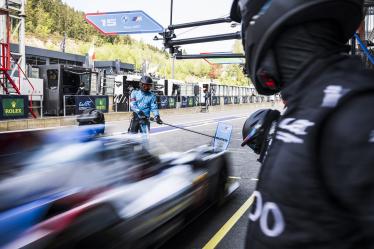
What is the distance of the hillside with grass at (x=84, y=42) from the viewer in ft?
288

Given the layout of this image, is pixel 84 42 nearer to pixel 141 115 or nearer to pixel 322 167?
pixel 141 115

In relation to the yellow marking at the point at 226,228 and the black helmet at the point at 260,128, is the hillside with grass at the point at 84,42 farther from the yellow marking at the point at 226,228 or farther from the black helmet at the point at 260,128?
the black helmet at the point at 260,128

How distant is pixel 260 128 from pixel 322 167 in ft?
2.09

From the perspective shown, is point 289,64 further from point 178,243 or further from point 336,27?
point 178,243

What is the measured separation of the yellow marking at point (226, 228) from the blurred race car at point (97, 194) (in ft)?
1.06

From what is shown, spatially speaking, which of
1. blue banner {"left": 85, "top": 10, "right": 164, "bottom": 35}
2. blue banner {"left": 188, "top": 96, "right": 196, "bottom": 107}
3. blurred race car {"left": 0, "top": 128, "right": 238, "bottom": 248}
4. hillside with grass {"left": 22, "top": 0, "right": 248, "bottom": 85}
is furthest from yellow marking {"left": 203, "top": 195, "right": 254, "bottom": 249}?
hillside with grass {"left": 22, "top": 0, "right": 248, "bottom": 85}

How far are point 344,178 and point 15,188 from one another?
8.47ft

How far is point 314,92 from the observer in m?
1.08

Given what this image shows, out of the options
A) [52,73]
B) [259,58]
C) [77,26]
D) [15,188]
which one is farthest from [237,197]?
[77,26]

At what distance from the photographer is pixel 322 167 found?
1020 mm

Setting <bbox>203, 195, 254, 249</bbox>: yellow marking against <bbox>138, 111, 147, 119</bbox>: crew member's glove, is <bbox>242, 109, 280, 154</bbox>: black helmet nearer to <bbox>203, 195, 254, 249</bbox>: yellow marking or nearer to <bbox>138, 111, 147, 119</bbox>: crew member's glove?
<bbox>203, 195, 254, 249</bbox>: yellow marking

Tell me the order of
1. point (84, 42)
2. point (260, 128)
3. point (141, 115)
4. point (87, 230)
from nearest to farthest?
point (260, 128), point (87, 230), point (141, 115), point (84, 42)

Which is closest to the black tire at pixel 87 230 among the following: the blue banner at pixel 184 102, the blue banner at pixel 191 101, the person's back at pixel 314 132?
the person's back at pixel 314 132

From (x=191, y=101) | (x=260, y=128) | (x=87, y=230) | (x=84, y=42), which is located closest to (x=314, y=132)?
(x=260, y=128)
